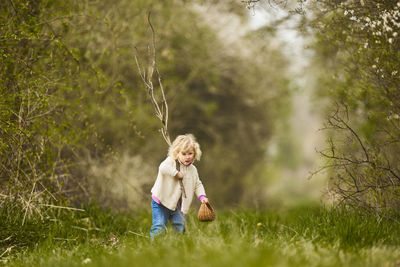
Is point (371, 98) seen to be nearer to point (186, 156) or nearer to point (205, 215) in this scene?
point (186, 156)

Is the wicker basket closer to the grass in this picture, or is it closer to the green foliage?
the grass

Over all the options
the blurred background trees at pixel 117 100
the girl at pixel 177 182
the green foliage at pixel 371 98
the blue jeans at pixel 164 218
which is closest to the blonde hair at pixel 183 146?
the girl at pixel 177 182

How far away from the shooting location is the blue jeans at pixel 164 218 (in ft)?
14.6

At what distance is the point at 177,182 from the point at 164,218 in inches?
17.4

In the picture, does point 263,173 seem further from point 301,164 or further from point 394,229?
point 301,164

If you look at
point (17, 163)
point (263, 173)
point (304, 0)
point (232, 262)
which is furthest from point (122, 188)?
point (263, 173)

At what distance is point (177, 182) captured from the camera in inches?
175

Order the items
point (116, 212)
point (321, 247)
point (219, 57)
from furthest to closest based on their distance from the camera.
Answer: point (219, 57), point (116, 212), point (321, 247)

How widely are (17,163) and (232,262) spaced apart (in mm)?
3408

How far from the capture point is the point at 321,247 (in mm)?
3479

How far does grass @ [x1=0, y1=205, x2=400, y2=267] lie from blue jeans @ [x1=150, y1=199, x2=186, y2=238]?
0.33m

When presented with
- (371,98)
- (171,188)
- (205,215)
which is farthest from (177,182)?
(371,98)

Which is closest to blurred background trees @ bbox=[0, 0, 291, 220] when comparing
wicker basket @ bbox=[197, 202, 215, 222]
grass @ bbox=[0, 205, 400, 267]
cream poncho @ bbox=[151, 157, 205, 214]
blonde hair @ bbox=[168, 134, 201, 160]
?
grass @ bbox=[0, 205, 400, 267]

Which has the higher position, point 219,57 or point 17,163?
point 219,57
